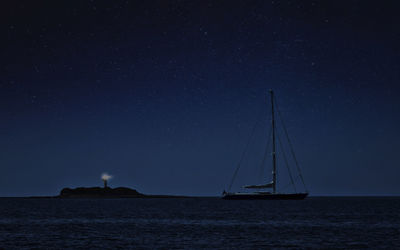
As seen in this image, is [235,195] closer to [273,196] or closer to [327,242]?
[273,196]

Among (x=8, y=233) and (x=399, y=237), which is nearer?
(x=399, y=237)

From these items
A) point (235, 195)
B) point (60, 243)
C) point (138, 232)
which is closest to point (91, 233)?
point (138, 232)

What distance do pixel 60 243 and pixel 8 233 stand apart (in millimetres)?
12380

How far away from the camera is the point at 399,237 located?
4422cm

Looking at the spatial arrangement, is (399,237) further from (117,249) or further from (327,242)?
(117,249)

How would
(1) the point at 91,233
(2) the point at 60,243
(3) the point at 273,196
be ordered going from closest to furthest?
(2) the point at 60,243
(1) the point at 91,233
(3) the point at 273,196

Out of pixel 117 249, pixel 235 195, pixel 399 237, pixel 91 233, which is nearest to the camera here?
pixel 117 249

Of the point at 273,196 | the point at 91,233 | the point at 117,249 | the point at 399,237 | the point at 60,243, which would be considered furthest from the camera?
the point at 273,196

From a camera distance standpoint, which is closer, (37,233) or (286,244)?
(286,244)

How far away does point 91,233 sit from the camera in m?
48.6

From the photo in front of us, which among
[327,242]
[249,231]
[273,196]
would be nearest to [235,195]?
[273,196]

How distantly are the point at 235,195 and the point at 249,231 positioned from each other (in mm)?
101014

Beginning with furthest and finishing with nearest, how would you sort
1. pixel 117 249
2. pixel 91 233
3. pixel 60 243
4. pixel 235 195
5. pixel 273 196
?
pixel 235 195 → pixel 273 196 → pixel 91 233 → pixel 60 243 → pixel 117 249

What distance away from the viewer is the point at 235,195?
493ft
